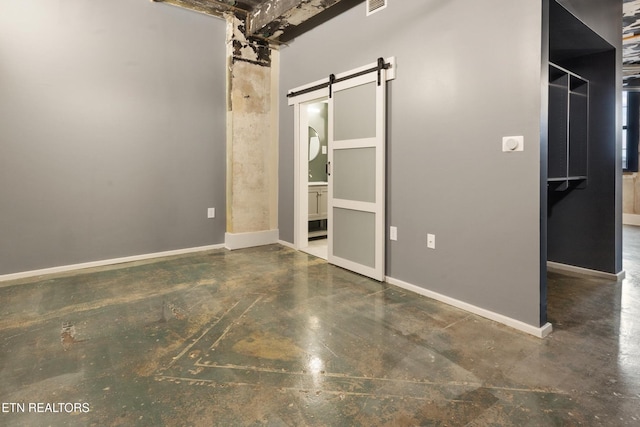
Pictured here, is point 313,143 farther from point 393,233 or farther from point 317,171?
point 393,233

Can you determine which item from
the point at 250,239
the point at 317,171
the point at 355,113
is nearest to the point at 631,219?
the point at 317,171

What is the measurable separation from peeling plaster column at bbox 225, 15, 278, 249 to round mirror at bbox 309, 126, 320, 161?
1.16m

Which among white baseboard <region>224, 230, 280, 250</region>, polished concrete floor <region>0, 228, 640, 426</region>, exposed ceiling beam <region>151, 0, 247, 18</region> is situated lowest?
polished concrete floor <region>0, 228, 640, 426</region>

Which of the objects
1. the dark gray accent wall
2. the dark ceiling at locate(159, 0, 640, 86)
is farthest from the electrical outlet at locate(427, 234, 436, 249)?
the dark gray accent wall

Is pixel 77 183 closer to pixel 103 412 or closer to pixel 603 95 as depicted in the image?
pixel 103 412

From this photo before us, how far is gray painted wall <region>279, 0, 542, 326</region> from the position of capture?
89.9 inches

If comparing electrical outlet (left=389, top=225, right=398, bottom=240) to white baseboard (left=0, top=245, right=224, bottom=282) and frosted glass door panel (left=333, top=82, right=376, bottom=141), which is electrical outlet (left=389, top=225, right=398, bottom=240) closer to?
frosted glass door panel (left=333, top=82, right=376, bottom=141)

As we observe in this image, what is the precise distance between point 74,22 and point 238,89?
1.77 meters

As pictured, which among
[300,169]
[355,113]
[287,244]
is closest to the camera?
[355,113]

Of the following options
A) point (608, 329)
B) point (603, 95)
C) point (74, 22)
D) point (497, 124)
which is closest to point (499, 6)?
point (497, 124)

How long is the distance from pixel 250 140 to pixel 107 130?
5.41ft

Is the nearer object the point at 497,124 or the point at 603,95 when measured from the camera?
the point at 497,124

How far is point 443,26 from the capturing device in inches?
107

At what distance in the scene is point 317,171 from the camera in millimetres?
→ 6129
